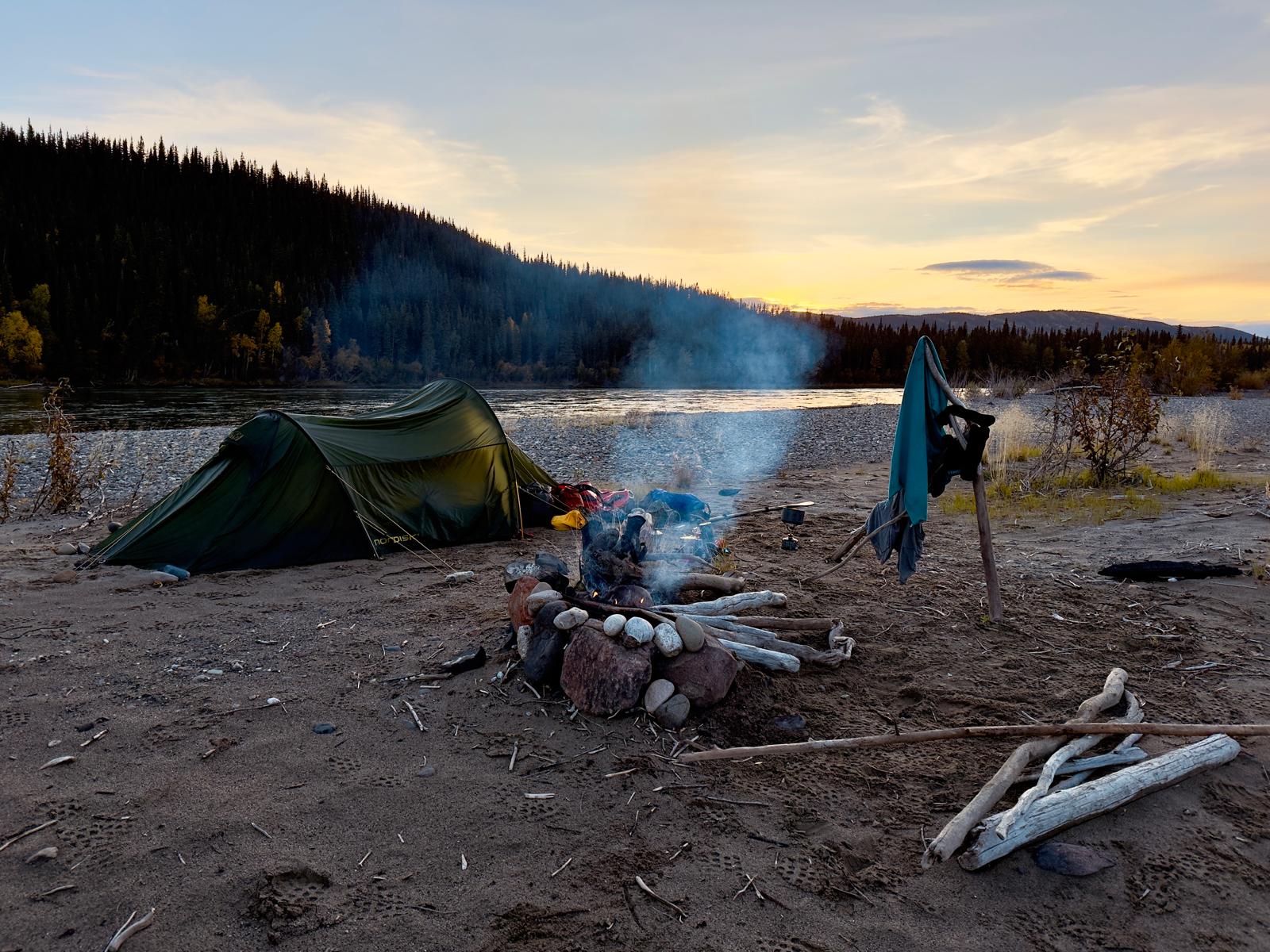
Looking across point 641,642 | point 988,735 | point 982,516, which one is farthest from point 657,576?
point 988,735

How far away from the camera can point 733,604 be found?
5.62 m

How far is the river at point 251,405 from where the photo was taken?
90.3ft

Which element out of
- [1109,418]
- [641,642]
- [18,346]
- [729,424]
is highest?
[18,346]

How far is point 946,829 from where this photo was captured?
318 cm

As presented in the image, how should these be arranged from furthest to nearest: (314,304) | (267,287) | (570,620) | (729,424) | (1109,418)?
(314,304)
(267,287)
(729,424)
(1109,418)
(570,620)

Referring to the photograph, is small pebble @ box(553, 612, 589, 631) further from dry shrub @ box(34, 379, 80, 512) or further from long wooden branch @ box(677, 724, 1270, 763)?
dry shrub @ box(34, 379, 80, 512)

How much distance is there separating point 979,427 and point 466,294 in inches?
3597

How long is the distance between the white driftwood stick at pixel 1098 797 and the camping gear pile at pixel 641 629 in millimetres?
1651

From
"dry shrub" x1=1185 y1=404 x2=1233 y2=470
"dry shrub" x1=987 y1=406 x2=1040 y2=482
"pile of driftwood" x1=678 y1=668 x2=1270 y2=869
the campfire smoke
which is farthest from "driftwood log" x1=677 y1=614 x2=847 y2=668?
"dry shrub" x1=1185 y1=404 x2=1233 y2=470

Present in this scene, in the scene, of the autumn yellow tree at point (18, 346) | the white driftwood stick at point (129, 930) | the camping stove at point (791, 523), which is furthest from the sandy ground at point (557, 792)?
the autumn yellow tree at point (18, 346)

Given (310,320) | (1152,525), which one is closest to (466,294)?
(310,320)

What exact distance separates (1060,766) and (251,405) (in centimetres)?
4053

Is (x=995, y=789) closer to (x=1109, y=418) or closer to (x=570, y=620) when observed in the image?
(x=570, y=620)

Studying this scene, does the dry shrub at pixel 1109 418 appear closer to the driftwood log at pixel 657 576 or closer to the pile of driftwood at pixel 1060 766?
the driftwood log at pixel 657 576
